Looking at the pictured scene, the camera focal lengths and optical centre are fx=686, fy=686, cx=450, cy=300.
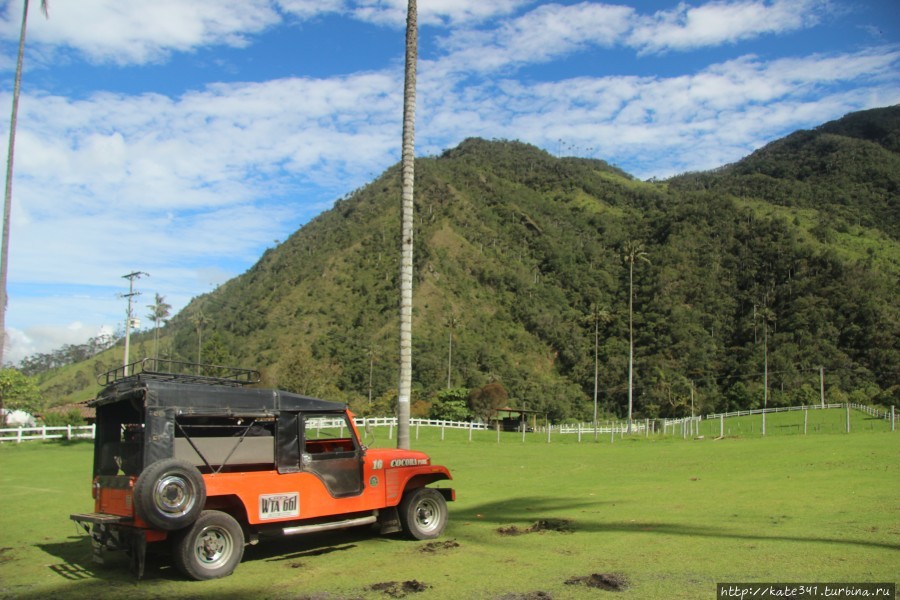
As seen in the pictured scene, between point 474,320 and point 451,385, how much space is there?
22618 millimetres

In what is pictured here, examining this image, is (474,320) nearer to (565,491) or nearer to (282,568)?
(565,491)

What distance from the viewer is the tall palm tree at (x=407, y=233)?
→ 15.2 m

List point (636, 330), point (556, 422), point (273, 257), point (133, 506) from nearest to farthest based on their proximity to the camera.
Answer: point (133, 506)
point (556, 422)
point (636, 330)
point (273, 257)

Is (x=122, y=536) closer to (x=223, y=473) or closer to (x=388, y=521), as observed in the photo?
(x=223, y=473)

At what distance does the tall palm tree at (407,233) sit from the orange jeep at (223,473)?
178 inches

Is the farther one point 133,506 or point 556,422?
point 556,422

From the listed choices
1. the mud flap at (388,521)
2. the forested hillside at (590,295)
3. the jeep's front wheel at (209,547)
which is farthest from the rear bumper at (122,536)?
the forested hillside at (590,295)

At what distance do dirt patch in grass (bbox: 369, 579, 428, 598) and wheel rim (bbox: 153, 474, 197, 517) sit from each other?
91.5 inches

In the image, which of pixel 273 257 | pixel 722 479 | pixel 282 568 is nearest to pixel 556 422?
pixel 722 479

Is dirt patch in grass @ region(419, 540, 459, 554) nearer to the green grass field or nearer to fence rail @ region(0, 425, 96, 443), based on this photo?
the green grass field

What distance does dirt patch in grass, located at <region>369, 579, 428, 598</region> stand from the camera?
723 cm

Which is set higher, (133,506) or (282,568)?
(133,506)

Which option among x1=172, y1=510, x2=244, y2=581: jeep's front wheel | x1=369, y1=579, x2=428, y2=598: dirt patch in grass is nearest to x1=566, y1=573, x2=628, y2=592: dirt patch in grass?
x1=369, y1=579, x2=428, y2=598: dirt patch in grass

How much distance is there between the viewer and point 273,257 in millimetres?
171000
